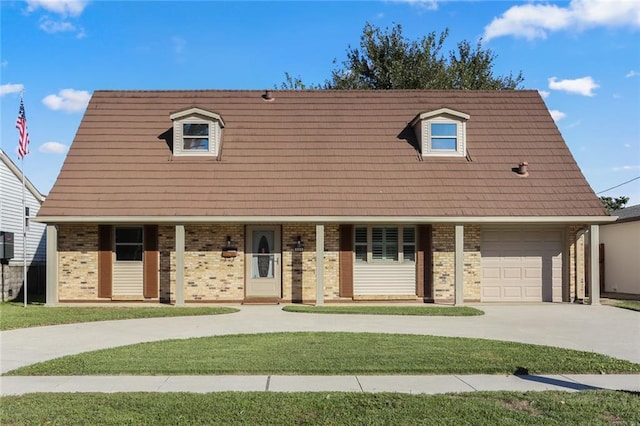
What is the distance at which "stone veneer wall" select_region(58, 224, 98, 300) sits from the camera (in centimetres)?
1625

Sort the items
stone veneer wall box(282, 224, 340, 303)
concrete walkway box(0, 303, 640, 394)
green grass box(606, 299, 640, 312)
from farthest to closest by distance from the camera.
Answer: stone veneer wall box(282, 224, 340, 303) < green grass box(606, 299, 640, 312) < concrete walkway box(0, 303, 640, 394)

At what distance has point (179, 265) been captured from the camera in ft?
50.5

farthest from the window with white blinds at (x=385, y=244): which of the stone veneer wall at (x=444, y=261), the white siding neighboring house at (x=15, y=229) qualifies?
the white siding neighboring house at (x=15, y=229)

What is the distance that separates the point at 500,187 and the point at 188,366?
1199cm

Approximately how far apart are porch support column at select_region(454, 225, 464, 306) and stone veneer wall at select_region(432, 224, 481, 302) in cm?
91

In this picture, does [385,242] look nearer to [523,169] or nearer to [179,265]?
[523,169]

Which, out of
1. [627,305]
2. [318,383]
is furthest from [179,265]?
[627,305]

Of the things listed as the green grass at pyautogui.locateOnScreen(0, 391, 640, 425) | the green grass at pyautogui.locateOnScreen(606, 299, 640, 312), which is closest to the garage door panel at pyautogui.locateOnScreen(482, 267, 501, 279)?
the green grass at pyautogui.locateOnScreen(606, 299, 640, 312)

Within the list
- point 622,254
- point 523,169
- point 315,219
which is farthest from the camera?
point 622,254

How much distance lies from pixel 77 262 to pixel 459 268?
36.0 feet

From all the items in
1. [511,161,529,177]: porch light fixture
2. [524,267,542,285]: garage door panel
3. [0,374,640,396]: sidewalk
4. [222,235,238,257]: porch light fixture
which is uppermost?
[511,161,529,177]: porch light fixture

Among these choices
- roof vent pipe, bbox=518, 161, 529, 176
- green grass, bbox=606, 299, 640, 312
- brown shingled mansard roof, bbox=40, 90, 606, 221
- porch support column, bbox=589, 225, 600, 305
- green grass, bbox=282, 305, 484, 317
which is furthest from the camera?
roof vent pipe, bbox=518, 161, 529, 176

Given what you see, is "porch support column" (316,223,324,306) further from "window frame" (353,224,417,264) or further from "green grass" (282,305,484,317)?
"window frame" (353,224,417,264)

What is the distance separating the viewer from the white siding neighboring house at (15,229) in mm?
18891
